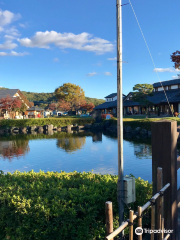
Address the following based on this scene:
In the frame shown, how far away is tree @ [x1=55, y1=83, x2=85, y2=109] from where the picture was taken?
62.8m

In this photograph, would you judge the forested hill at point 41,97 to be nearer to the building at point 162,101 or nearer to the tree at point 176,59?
the building at point 162,101

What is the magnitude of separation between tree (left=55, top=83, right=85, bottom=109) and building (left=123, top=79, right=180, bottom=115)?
64.9ft

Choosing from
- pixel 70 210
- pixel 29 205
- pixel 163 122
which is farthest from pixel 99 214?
pixel 163 122

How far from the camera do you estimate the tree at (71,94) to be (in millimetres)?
62812

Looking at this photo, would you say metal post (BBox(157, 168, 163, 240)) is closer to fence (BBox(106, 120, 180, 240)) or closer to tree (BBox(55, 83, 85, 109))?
fence (BBox(106, 120, 180, 240))

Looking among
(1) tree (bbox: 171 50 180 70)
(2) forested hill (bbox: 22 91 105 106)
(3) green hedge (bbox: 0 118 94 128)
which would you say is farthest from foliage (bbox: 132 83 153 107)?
(2) forested hill (bbox: 22 91 105 106)

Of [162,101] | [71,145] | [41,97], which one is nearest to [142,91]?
[162,101]

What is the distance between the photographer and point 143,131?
23.8m

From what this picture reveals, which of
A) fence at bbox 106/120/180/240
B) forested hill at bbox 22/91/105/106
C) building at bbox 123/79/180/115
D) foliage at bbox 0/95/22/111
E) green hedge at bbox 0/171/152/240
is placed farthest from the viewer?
forested hill at bbox 22/91/105/106

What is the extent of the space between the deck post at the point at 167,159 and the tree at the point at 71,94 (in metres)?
59.6

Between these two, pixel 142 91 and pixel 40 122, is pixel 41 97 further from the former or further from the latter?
pixel 142 91

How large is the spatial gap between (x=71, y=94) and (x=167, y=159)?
200 ft

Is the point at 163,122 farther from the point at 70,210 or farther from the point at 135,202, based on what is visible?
the point at 70,210

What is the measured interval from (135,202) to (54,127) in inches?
1261
